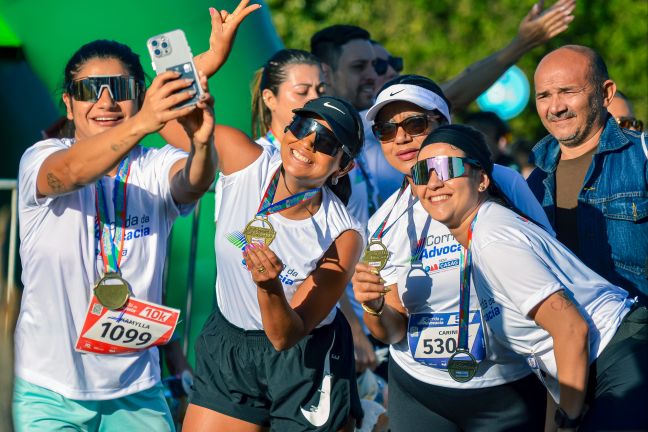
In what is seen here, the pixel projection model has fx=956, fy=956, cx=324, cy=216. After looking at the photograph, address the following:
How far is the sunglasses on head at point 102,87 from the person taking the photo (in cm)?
366

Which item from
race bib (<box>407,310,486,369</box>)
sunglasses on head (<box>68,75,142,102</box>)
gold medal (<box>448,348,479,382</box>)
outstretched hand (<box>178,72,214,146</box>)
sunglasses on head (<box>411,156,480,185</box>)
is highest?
sunglasses on head (<box>68,75,142,102</box>)

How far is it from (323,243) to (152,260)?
66 cm

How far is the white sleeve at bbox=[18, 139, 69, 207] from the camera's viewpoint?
11.2 ft

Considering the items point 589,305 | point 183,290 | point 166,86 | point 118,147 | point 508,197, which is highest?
point 166,86

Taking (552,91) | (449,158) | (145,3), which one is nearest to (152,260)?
(449,158)

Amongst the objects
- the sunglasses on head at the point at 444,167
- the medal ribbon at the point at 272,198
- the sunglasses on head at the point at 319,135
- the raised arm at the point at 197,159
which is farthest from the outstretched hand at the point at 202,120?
the sunglasses on head at the point at 444,167

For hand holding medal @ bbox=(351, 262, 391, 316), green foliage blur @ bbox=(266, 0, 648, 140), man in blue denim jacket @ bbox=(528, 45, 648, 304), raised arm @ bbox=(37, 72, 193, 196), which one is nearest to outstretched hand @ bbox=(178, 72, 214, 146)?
raised arm @ bbox=(37, 72, 193, 196)

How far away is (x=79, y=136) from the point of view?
373 cm

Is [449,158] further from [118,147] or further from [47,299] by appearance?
[47,299]

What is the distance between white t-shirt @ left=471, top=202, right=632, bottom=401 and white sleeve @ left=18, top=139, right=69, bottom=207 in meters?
1.56

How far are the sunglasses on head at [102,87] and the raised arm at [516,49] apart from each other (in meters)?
2.63

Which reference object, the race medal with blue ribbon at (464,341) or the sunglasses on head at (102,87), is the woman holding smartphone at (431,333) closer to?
the race medal with blue ribbon at (464,341)

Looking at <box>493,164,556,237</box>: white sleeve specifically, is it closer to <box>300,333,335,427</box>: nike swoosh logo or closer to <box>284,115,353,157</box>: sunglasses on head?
<box>284,115,353,157</box>: sunglasses on head

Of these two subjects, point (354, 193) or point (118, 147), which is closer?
point (118, 147)
